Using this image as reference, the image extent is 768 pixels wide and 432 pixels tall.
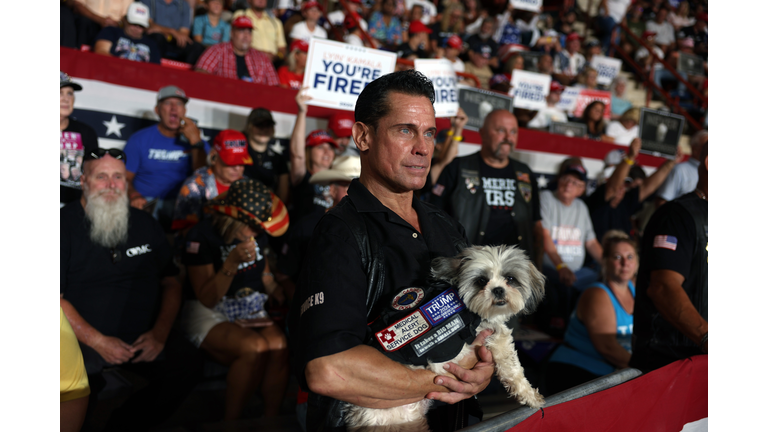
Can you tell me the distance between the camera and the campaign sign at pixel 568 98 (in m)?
10.3

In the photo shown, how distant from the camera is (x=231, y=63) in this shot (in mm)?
6797

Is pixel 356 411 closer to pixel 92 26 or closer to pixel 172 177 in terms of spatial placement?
pixel 172 177

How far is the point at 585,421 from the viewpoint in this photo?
6.50ft

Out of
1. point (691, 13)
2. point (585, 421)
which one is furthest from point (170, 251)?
point (691, 13)

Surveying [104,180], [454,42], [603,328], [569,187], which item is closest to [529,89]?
[454,42]

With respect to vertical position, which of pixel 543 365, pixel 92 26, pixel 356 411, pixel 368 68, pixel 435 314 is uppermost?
pixel 92 26

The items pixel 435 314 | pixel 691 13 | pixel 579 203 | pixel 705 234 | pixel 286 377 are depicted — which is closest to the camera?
pixel 435 314

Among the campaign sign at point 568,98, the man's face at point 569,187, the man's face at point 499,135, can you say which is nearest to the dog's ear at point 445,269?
the man's face at point 499,135

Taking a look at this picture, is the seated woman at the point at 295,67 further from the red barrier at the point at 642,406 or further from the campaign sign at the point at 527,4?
the red barrier at the point at 642,406

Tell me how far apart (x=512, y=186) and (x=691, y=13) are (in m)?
16.3

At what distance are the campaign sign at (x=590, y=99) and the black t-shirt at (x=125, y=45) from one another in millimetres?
7763

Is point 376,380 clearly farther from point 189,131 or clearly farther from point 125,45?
point 125,45

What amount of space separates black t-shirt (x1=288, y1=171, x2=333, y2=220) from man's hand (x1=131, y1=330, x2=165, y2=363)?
1522 mm

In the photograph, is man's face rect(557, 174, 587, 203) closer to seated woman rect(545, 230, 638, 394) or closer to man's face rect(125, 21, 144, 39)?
seated woman rect(545, 230, 638, 394)
